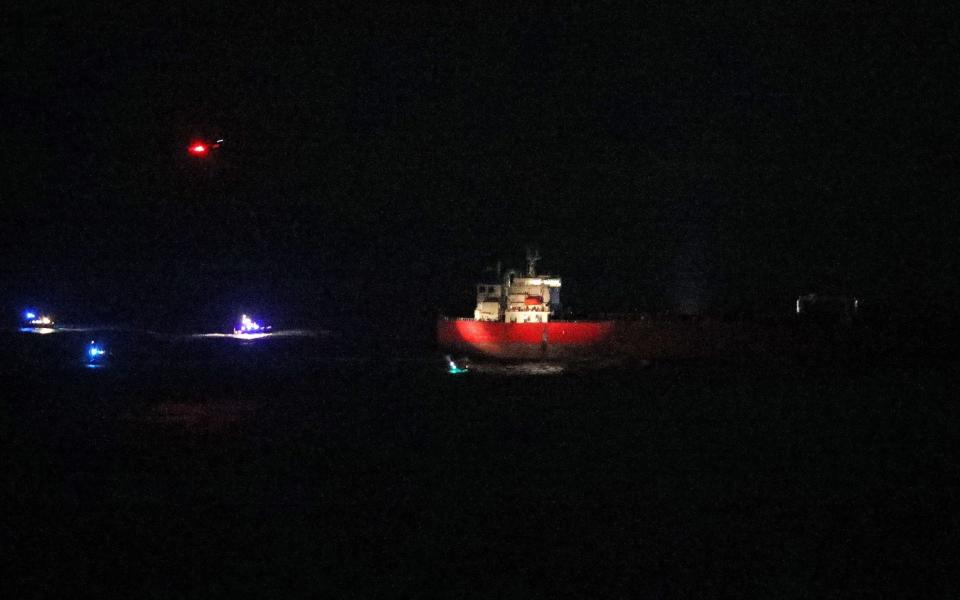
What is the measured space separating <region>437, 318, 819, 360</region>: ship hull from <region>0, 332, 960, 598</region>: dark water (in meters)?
18.1

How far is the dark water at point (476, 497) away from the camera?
197 inches

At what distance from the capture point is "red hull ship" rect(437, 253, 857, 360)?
33.8 meters

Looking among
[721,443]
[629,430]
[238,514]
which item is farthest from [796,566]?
[629,430]

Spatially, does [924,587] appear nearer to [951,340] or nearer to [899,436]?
[899,436]

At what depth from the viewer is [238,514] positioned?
21.0 ft

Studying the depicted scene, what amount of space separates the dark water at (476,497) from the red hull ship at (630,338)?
18.1 m

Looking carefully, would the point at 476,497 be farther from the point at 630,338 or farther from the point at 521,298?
the point at 521,298

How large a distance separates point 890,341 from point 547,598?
33.6 metres

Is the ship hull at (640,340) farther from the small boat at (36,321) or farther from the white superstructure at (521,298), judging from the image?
the small boat at (36,321)

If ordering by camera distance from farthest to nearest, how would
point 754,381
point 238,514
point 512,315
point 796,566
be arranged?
point 512,315 → point 754,381 → point 238,514 → point 796,566

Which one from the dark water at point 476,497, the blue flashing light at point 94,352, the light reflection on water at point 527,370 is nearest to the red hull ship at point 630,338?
the light reflection on water at point 527,370

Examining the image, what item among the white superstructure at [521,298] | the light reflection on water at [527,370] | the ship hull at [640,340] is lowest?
the light reflection on water at [527,370]

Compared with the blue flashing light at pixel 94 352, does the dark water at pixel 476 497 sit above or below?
below

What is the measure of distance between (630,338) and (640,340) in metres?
0.48
